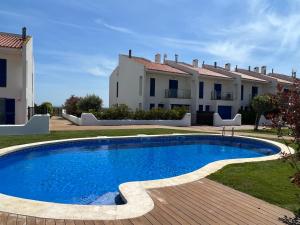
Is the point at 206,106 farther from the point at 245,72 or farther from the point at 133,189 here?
the point at 133,189

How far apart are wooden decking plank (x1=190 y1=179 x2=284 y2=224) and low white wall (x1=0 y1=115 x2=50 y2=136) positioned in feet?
46.6

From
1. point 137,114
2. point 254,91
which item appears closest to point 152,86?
point 137,114

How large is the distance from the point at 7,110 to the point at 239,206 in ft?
63.0

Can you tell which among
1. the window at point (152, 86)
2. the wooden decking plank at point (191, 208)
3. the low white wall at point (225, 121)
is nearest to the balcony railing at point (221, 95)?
the low white wall at point (225, 121)

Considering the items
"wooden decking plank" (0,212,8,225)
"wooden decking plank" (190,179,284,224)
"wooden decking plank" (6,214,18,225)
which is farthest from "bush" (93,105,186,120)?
"wooden decking plank" (6,214,18,225)

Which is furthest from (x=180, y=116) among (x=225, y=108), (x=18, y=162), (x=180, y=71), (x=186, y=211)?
(x=186, y=211)

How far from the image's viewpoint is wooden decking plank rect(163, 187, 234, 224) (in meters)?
5.65

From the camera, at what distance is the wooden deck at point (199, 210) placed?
18.0 feet

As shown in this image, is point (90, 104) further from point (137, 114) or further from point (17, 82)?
point (17, 82)

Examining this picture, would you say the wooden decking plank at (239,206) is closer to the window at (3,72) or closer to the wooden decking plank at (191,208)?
the wooden decking plank at (191,208)

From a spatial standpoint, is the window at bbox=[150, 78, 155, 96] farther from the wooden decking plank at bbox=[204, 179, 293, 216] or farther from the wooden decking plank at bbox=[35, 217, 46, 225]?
the wooden decking plank at bbox=[35, 217, 46, 225]

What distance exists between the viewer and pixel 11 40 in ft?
73.7

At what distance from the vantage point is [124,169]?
1263 centimetres

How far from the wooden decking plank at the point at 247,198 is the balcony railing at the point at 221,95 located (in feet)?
96.7
